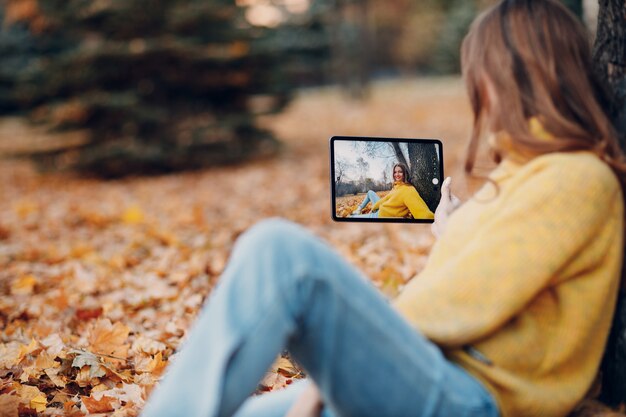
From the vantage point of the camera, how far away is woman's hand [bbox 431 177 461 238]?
2.10 m

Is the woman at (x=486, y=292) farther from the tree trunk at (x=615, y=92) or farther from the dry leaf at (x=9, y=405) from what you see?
the dry leaf at (x=9, y=405)

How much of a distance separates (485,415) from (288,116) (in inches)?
583

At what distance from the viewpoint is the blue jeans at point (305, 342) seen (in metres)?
1.41

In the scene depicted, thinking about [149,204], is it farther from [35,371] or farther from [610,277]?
[610,277]

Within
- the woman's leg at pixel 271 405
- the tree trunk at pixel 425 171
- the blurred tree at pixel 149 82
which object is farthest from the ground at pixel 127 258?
the woman's leg at pixel 271 405

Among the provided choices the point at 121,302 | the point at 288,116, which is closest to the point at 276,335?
the point at 121,302

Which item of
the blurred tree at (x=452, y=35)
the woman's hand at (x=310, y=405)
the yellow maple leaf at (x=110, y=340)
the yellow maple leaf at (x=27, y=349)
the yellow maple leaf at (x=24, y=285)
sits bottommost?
the blurred tree at (x=452, y=35)

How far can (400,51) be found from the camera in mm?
29438

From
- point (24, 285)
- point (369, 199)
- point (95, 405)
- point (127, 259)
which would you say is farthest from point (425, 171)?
point (127, 259)

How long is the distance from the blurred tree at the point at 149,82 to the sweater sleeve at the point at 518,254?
25.6 feet

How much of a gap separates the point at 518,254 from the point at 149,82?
8.44 meters

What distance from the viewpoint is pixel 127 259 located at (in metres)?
4.84

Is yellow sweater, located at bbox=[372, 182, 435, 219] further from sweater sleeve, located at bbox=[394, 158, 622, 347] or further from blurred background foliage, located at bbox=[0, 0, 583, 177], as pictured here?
blurred background foliage, located at bbox=[0, 0, 583, 177]

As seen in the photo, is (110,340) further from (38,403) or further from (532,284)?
(532,284)
